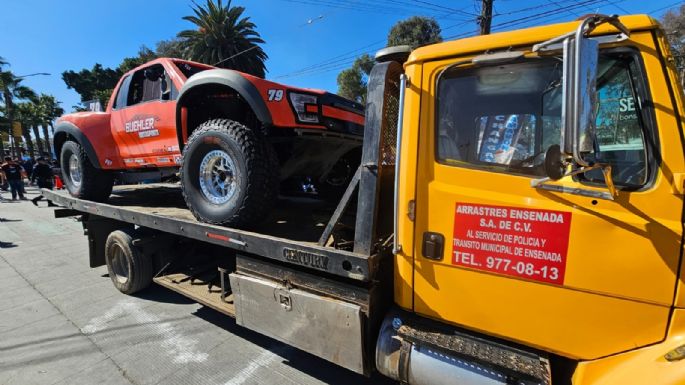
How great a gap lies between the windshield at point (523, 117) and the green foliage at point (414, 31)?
23681 millimetres

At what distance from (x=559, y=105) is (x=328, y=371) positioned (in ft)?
8.44

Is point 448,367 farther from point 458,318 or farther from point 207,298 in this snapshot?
point 207,298

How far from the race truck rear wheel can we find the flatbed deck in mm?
144

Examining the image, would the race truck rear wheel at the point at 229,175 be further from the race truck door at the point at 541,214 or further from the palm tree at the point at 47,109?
the palm tree at the point at 47,109

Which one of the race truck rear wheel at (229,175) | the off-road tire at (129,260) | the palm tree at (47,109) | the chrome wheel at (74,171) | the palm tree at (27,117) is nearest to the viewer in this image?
the race truck rear wheel at (229,175)

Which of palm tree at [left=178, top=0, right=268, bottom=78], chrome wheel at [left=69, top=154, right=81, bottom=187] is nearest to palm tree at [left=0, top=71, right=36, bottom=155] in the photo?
palm tree at [left=178, top=0, right=268, bottom=78]

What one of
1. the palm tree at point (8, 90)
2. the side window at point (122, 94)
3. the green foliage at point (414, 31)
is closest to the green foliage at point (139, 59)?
the palm tree at point (8, 90)

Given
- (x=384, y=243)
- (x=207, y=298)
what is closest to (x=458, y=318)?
(x=384, y=243)

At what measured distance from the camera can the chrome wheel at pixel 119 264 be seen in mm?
4613

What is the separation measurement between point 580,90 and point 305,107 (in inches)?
86.7

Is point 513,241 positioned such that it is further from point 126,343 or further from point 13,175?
point 13,175

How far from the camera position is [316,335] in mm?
2518

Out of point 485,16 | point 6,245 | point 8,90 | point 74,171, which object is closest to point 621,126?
point 74,171

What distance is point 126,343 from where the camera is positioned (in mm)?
3613
